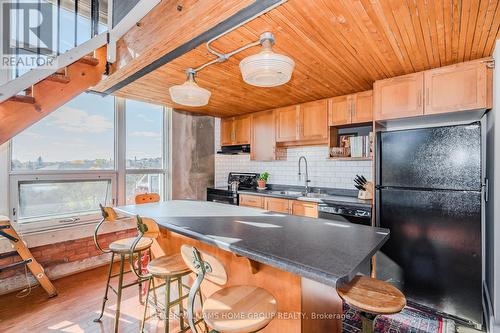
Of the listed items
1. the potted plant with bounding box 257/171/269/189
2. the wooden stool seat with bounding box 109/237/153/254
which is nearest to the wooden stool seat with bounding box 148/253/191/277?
the wooden stool seat with bounding box 109/237/153/254

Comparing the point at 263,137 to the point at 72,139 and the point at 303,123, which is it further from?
the point at 72,139

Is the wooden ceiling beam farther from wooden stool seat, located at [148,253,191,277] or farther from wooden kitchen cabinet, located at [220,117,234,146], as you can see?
wooden kitchen cabinet, located at [220,117,234,146]

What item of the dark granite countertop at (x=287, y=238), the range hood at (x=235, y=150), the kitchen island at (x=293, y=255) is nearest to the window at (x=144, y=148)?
the range hood at (x=235, y=150)

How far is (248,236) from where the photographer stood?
1451 millimetres

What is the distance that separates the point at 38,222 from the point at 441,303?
14.3 feet

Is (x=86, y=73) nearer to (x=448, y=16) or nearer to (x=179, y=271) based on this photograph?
(x=179, y=271)

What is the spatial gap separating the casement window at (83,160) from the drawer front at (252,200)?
1462 millimetres

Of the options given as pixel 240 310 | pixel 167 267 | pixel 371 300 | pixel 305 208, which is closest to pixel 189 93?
pixel 167 267

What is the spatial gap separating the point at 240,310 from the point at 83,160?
3166mm

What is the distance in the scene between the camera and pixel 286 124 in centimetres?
397

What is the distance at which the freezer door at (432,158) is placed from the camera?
7.01ft

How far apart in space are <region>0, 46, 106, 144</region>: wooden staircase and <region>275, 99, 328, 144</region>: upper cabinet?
2.64 meters

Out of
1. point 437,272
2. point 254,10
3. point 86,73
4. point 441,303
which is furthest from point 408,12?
point 86,73

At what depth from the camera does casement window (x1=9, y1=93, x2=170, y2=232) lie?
9.55 feet
